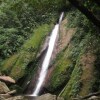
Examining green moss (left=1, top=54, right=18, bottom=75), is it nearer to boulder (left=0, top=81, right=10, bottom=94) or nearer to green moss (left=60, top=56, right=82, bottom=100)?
boulder (left=0, top=81, right=10, bottom=94)

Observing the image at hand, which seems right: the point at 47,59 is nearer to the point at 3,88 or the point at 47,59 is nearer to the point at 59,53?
the point at 59,53

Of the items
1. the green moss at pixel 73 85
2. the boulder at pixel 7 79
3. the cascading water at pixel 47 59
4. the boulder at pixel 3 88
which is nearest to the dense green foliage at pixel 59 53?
the green moss at pixel 73 85

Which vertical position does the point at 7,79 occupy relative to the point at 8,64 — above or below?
below

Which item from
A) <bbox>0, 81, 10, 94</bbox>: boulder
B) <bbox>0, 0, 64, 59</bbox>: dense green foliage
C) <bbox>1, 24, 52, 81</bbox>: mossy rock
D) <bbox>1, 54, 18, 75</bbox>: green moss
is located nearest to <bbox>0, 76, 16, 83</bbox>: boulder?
<bbox>1, 24, 52, 81</bbox>: mossy rock

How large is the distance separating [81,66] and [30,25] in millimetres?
10138

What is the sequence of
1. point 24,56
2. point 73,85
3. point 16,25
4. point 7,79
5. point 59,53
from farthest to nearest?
point 16,25 < point 24,56 < point 59,53 < point 7,79 < point 73,85

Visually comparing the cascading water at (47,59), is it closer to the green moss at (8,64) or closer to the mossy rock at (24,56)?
the mossy rock at (24,56)

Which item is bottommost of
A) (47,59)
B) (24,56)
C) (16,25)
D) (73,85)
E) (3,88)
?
(73,85)

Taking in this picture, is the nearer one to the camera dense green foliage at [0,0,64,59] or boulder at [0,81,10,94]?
boulder at [0,81,10,94]

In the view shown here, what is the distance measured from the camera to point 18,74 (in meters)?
21.2

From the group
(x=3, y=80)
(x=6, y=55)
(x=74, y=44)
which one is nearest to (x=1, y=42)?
(x=6, y=55)

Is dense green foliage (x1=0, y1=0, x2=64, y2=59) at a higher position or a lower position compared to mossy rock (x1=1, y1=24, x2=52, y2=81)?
higher

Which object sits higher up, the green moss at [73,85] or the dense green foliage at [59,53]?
the dense green foliage at [59,53]

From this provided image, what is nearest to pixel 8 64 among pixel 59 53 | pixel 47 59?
pixel 47 59
